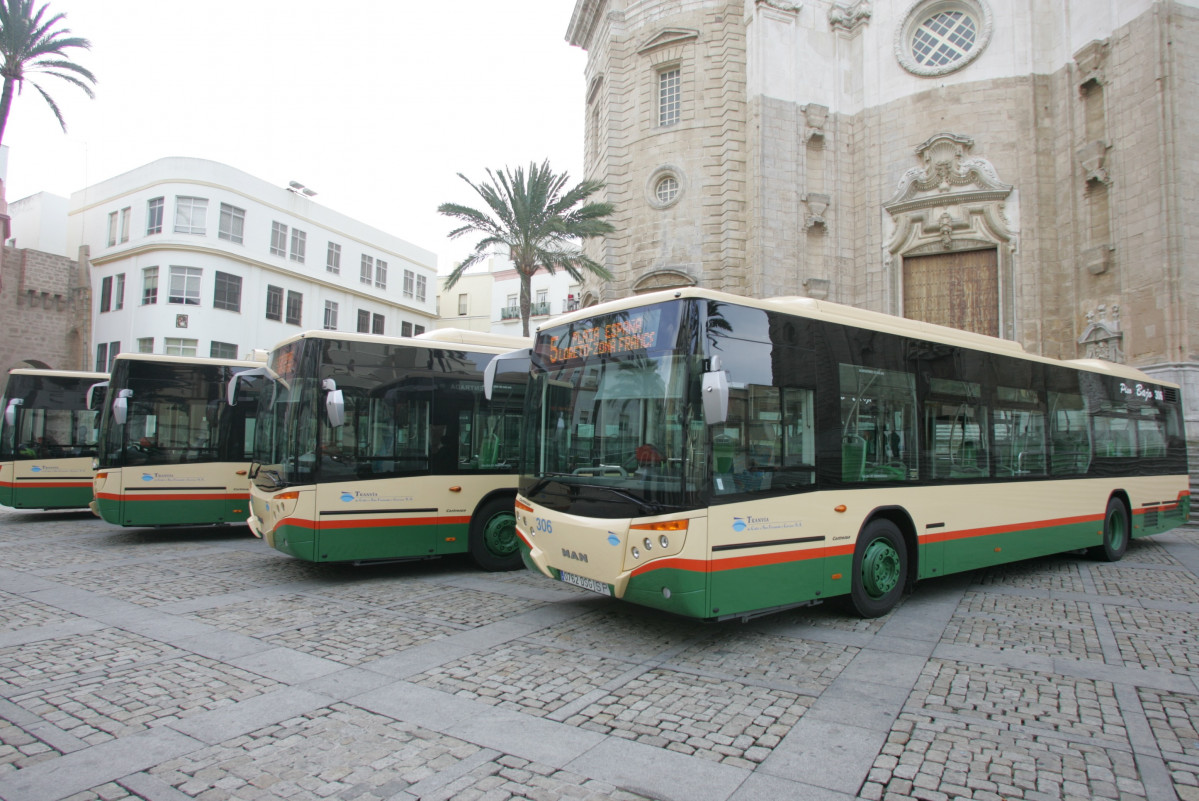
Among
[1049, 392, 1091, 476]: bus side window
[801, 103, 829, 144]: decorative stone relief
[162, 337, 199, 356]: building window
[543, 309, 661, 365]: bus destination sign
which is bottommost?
[1049, 392, 1091, 476]: bus side window

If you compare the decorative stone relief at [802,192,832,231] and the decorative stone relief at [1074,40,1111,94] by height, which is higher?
the decorative stone relief at [1074,40,1111,94]

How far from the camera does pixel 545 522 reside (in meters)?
6.59

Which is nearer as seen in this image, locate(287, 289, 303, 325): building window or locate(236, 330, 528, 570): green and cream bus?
locate(236, 330, 528, 570): green and cream bus

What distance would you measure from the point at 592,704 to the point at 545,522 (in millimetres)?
2129

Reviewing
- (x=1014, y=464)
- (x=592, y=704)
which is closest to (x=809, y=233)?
(x=1014, y=464)

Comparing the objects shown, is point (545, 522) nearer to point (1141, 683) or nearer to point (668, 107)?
point (1141, 683)

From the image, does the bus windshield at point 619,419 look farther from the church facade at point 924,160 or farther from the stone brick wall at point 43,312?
the stone brick wall at point 43,312

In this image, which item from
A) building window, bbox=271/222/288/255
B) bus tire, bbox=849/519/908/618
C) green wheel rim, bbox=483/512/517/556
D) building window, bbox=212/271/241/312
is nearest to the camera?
bus tire, bbox=849/519/908/618

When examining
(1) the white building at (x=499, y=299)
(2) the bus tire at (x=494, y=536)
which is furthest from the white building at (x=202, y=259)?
(2) the bus tire at (x=494, y=536)

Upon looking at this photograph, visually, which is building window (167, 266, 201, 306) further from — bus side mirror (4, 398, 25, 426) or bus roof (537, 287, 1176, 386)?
bus roof (537, 287, 1176, 386)

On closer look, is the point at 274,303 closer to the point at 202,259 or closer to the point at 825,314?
the point at 202,259

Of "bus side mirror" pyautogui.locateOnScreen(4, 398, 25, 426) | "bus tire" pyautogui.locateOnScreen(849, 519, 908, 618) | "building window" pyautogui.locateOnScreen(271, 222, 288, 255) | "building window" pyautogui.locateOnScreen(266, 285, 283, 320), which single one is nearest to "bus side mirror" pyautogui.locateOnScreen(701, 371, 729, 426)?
"bus tire" pyautogui.locateOnScreen(849, 519, 908, 618)

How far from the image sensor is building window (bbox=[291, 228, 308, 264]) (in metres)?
37.3

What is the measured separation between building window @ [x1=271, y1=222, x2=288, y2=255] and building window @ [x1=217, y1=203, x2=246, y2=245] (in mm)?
1659
